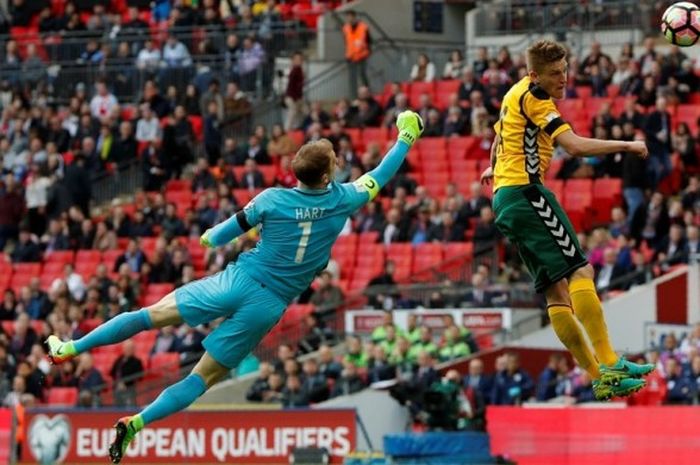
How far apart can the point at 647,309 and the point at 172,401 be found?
564 inches

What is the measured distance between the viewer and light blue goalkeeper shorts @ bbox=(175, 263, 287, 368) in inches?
544

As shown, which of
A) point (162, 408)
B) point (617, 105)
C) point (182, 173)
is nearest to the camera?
point (162, 408)

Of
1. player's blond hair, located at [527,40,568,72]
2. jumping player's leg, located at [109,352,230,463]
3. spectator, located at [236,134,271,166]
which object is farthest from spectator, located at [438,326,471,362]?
player's blond hair, located at [527,40,568,72]

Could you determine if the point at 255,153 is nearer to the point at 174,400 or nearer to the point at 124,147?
the point at 124,147

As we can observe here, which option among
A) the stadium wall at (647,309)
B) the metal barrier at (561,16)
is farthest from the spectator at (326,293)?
the metal barrier at (561,16)

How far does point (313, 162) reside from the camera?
13.7 meters

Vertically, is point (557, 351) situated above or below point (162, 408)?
below

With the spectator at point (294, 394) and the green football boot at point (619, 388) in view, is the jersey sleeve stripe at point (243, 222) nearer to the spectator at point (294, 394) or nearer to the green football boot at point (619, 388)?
the green football boot at point (619, 388)

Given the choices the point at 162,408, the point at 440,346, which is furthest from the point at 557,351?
the point at 162,408

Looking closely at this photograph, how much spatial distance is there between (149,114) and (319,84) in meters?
3.30

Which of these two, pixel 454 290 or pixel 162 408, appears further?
pixel 454 290

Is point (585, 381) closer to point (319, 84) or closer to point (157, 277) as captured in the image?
point (157, 277)

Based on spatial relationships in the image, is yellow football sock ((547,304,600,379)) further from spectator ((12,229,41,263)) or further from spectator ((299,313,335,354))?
spectator ((12,229,41,263))

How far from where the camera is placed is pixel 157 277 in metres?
31.4
